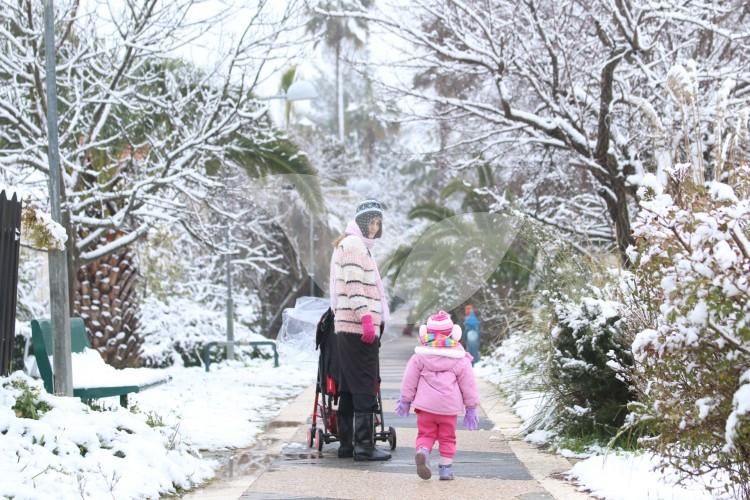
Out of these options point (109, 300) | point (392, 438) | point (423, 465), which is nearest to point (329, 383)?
point (392, 438)

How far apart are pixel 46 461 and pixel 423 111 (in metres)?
10.4

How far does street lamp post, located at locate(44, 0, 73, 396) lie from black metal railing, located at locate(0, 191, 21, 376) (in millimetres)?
446

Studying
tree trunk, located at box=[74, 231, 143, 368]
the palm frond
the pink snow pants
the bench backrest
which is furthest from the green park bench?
the palm frond

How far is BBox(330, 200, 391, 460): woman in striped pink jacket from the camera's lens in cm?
800

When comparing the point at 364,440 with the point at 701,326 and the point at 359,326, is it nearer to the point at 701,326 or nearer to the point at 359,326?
the point at 359,326

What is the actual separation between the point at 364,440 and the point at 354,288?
1149 millimetres

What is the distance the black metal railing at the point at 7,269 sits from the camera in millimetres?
7488

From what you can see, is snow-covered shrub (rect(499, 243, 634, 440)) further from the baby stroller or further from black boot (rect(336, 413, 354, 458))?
black boot (rect(336, 413, 354, 458))

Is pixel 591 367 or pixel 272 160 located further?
pixel 272 160

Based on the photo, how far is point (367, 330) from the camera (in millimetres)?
7844

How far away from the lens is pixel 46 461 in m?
6.04

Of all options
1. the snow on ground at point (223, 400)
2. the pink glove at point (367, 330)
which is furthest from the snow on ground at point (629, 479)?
the snow on ground at point (223, 400)

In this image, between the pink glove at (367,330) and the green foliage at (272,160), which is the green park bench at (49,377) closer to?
the pink glove at (367,330)

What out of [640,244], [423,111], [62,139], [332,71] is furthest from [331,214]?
[332,71]
